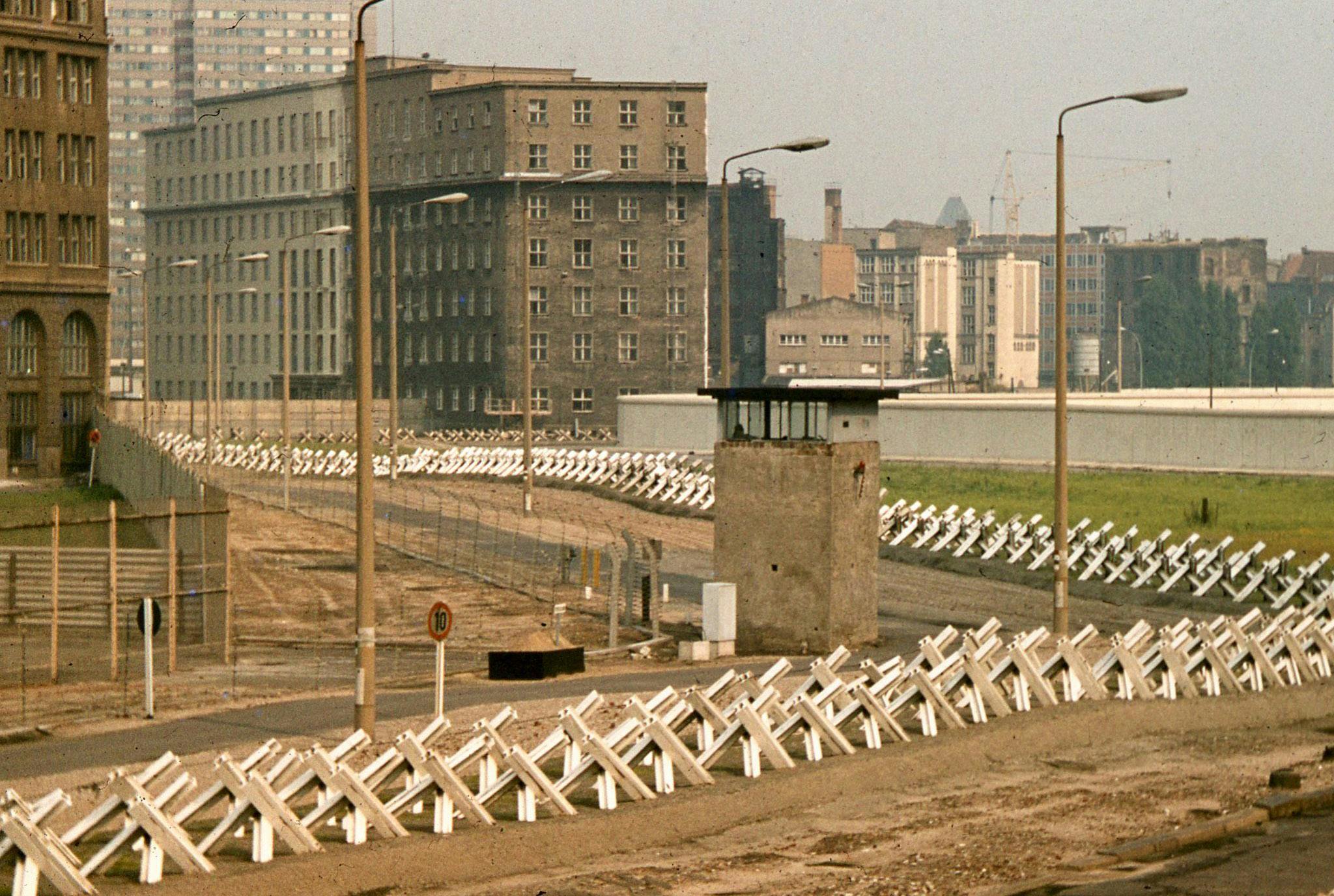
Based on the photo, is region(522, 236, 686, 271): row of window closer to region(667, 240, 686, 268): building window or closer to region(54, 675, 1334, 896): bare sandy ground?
region(667, 240, 686, 268): building window

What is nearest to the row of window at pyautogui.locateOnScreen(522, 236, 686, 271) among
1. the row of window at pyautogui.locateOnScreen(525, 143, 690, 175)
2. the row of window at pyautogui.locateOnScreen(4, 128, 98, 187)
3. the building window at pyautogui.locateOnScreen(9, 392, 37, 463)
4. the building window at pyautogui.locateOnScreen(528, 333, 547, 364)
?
the building window at pyautogui.locateOnScreen(528, 333, 547, 364)

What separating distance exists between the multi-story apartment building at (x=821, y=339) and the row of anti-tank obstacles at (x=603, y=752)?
138736 mm

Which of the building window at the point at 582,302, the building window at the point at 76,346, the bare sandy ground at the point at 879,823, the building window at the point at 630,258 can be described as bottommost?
the bare sandy ground at the point at 879,823

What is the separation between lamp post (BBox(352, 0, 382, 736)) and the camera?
22969 mm

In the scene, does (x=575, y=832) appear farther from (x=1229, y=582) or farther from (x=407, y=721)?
(x=1229, y=582)

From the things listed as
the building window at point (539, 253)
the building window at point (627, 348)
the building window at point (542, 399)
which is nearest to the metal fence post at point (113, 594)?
the building window at point (542, 399)

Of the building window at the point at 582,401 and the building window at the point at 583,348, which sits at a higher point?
the building window at the point at 583,348

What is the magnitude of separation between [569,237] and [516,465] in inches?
1745

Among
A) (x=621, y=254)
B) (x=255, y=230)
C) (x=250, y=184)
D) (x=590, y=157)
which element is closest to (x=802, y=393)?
(x=590, y=157)

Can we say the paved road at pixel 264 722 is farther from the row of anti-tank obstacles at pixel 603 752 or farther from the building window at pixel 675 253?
Result: the building window at pixel 675 253

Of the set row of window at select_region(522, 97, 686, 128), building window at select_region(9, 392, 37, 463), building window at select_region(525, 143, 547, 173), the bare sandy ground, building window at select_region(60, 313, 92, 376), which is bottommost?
the bare sandy ground

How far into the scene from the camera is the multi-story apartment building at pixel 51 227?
76562 mm

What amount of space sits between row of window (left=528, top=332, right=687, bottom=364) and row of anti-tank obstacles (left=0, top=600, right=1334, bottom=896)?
97628 millimetres

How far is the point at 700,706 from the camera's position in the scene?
22.1 meters
